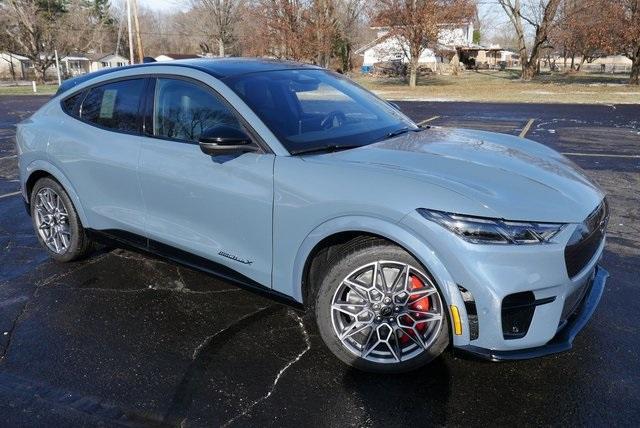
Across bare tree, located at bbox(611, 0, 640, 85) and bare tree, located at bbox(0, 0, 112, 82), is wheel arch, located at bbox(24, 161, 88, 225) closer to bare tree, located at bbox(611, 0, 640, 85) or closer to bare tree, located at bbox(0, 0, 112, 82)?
bare tree, located at bbox(611, 0, 640, 85)

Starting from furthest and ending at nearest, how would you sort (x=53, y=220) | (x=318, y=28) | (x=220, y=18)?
(x=220, y=18), (x=318, y=28), (x=53, y=220)

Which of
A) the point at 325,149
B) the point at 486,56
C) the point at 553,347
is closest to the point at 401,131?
the point at 325,149

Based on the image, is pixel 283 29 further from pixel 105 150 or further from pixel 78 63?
pixel 78 63

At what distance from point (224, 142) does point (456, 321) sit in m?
1.60

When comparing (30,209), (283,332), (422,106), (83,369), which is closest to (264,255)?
(283,332)

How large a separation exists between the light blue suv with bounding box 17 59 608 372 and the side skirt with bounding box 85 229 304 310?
0.02 m

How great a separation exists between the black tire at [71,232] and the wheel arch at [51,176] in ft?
0.17

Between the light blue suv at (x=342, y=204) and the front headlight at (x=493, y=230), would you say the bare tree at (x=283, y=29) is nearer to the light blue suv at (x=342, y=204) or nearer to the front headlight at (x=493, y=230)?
the light blue suv at (x=342, y=204)

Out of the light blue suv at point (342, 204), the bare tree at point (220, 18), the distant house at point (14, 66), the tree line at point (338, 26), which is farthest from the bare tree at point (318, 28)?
the distant house at point (14, 66)

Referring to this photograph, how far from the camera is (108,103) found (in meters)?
4.12

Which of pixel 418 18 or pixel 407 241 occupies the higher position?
pixel 418 18

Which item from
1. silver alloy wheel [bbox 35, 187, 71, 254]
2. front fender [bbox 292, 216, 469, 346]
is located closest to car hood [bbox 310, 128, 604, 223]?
front fender [bbox 292, 216, 469, 346]

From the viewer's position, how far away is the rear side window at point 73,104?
14.3 feet

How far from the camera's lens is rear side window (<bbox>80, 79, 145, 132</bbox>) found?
390 cm
